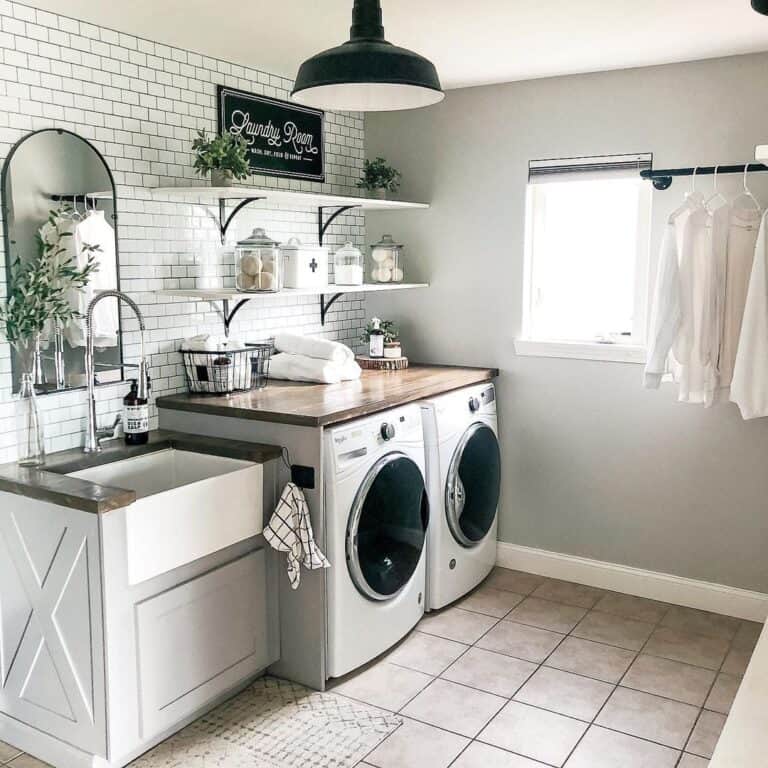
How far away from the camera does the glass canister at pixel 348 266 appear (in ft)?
12.5

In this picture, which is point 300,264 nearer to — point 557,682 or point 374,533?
point 374,533

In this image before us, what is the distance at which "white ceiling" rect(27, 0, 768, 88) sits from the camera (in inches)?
105

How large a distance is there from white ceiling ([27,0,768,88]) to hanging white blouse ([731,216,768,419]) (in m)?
0.74

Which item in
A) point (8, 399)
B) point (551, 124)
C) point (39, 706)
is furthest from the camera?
point (551, 124)

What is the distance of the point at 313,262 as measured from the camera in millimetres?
3516

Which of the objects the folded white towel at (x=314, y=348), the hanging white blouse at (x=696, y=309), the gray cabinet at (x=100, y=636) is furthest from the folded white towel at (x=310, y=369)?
the hanging white blouse at (x=696, y=309)

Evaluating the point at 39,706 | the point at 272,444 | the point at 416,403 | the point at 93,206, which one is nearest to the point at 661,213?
the point at 416,403

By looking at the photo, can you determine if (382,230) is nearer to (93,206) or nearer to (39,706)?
(93,206)

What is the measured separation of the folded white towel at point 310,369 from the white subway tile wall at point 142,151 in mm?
207

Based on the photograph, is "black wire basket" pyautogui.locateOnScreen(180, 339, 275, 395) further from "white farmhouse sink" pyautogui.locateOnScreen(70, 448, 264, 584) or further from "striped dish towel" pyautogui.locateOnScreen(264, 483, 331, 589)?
"striped dish towel" pyautogui.locateOnScreen(264, 483, 331, 589)

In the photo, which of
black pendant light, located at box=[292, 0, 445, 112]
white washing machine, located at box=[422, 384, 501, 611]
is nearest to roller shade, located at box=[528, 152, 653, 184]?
white washing machine, located at box=[422, 384, 501, 611]

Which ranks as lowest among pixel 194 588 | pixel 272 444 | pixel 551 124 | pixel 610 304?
pixel 194 588

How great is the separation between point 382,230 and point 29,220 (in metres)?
1.94

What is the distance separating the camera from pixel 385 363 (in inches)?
155
